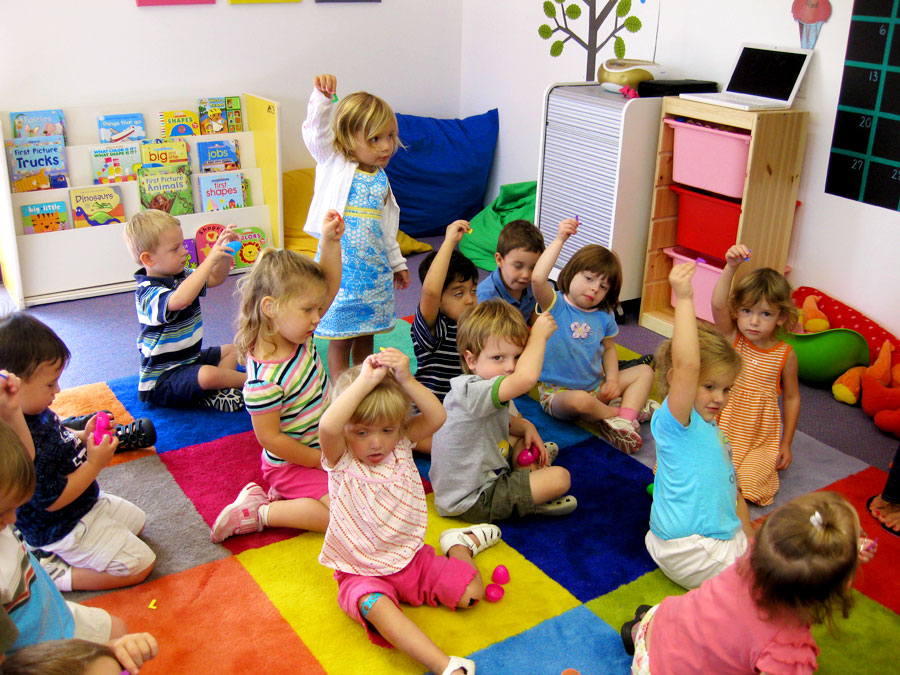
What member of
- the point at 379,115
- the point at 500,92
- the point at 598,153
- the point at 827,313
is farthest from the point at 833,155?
the point at 500,92

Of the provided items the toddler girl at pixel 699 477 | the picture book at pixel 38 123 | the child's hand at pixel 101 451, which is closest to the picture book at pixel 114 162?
the picture book at pixel 38 123

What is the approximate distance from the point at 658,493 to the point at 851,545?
2.20 feet

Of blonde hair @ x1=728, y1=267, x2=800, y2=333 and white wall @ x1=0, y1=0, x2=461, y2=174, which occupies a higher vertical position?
white wall @ x1=0, y1=0, x2=461, y2=174

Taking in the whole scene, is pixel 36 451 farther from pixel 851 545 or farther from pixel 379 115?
pixel 851 545

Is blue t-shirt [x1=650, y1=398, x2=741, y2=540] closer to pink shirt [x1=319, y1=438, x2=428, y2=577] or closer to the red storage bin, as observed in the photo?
pink shirt [x1=319, y1=438, x2=428, y2=577]

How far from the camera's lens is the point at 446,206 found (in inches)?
182

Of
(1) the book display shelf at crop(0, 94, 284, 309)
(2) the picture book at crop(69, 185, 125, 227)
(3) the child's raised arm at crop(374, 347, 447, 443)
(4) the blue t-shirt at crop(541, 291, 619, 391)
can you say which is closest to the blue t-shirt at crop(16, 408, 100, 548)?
(3) the child's raised arm at crop(374, 347, 447, 443)

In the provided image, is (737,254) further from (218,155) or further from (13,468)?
(218,155)

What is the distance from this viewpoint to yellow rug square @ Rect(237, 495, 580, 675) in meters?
1.77

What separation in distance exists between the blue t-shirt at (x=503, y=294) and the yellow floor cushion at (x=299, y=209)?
1.59 m

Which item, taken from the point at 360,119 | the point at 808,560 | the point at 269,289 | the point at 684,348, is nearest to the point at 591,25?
the point at 360,119

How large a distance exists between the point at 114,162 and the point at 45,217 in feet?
1.33

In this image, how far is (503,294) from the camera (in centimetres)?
271

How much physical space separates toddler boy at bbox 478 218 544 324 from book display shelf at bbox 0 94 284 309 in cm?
173
